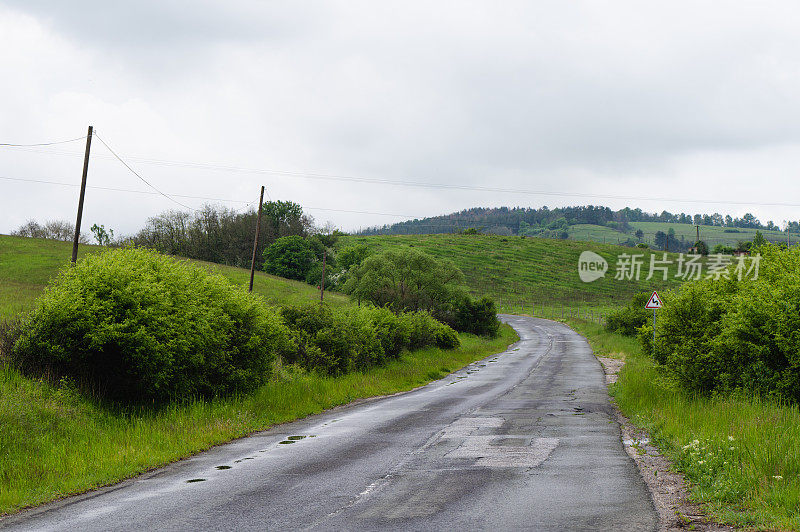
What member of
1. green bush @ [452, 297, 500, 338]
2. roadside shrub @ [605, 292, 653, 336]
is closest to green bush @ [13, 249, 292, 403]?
roadside shrub @ [605, 292, 653, 336]

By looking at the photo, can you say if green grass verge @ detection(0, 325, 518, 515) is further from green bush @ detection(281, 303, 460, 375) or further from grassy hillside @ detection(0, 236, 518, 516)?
green bush @ detection(281, 303, 460, 375)

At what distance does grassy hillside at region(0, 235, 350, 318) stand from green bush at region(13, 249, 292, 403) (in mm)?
36178

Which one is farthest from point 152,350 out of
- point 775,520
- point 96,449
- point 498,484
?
point 775,520

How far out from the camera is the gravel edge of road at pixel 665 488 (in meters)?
6.87

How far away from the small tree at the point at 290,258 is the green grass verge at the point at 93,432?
7466 centimetres

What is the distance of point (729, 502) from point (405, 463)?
4.75 metres

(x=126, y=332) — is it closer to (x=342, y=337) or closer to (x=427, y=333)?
→ (x=342, y=337)

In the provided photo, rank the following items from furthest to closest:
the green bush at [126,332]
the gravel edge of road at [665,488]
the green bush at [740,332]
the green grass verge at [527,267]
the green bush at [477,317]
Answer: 1. the green grass verge at [527,267]
2. the green bush at [477,317]
3. the green bush at [126,332]
4. the green bush at [740,332]
5. the gravel edge of road at [665,488]

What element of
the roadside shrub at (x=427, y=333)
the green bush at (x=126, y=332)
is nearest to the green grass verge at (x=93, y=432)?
Result: the green bush at (x=126, y=332)

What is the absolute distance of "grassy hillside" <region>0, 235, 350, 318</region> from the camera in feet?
187

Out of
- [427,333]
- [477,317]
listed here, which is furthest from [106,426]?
[477,317]

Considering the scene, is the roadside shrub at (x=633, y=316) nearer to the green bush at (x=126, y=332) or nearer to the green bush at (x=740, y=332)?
the green bush at (x=740, y=332)

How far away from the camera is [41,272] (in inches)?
2527

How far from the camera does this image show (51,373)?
14125 mm
